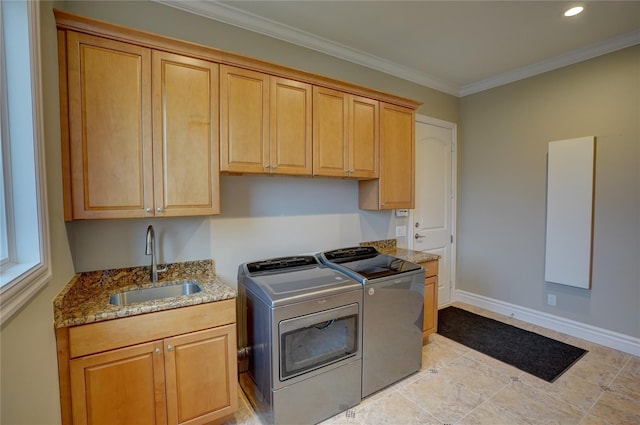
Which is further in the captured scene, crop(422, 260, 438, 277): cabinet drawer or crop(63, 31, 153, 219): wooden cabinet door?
crop(422, 260, 438, 277): cabinet drawer

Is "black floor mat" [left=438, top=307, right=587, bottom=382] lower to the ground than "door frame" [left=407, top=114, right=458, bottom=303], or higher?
lower

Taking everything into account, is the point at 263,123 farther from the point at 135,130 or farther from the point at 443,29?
the point at 443,29

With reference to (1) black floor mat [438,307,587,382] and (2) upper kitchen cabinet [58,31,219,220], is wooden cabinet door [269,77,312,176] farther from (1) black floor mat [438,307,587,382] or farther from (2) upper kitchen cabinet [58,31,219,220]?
(1) black floor mat [438,307,587,382]

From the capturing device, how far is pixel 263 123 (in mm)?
2035

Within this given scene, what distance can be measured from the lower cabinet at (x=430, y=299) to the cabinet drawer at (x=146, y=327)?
1787mm

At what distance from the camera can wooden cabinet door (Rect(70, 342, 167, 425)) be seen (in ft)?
4.49

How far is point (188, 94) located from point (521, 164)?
3.47m

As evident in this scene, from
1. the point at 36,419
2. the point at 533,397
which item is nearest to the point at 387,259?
the point at 533,397

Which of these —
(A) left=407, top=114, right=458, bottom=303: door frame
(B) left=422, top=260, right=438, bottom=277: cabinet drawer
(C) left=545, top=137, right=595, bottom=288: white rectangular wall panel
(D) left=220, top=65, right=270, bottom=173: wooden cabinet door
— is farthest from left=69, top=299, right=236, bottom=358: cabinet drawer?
(C) left=545, top=137, right=595, bottom=288: white rectangular wall panel

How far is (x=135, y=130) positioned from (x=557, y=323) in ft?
13.7

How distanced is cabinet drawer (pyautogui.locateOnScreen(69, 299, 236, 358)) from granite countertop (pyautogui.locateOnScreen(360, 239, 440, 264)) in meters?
1.67

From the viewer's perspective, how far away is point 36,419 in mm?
1063

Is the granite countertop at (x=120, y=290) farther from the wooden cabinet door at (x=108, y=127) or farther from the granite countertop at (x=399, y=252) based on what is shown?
the granite countertop at (x=399, y=252)

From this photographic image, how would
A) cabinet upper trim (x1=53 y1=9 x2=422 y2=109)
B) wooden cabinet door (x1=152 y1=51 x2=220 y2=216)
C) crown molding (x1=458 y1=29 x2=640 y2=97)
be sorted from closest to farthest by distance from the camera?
cabinet upper trim (x1=53 y1=9 x2=422 y2=109) → wooden cabinet door (x1=152 y1=51 x2=220 y2=216) → crown molding (x1=458 y1=29 x2=640 y2=97)
